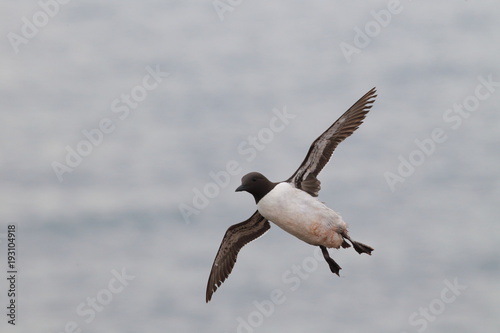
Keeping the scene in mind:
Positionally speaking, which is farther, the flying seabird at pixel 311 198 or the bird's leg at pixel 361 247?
the bird's leg at pixel 361 247

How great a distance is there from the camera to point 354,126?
22.5m

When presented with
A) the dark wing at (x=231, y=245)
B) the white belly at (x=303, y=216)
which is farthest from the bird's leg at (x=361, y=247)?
the dark wing at (x=231, y=245)

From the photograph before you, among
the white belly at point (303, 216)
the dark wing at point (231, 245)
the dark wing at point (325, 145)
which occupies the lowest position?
the dark wing at point (231, 245)

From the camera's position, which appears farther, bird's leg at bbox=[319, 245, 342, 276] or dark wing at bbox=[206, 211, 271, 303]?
dark wing at bbox=[206, 211, 271, 303]

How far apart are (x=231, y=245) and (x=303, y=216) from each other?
13.3 ft

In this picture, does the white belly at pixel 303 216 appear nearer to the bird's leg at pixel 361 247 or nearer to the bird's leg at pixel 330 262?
the bird's leg at pixel 361 247

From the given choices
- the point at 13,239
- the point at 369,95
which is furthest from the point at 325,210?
the point at 13,239

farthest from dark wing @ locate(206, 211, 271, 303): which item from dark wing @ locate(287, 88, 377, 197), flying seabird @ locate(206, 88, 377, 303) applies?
dark wing @ locate(287, 88, 377, 197)

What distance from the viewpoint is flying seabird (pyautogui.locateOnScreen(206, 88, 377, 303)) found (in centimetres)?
2111

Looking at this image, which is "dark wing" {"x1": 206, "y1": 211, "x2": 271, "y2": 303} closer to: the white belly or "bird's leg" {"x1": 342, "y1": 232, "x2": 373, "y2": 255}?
the white belly

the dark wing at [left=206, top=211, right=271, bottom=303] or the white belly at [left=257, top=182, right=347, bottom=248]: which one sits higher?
the white belly at [left=257, top=182, right=347, bottom=248]

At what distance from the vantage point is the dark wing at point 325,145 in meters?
22.3

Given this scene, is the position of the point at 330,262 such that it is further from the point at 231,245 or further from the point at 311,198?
the point at 231,245

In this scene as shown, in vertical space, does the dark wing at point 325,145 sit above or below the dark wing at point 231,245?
above
